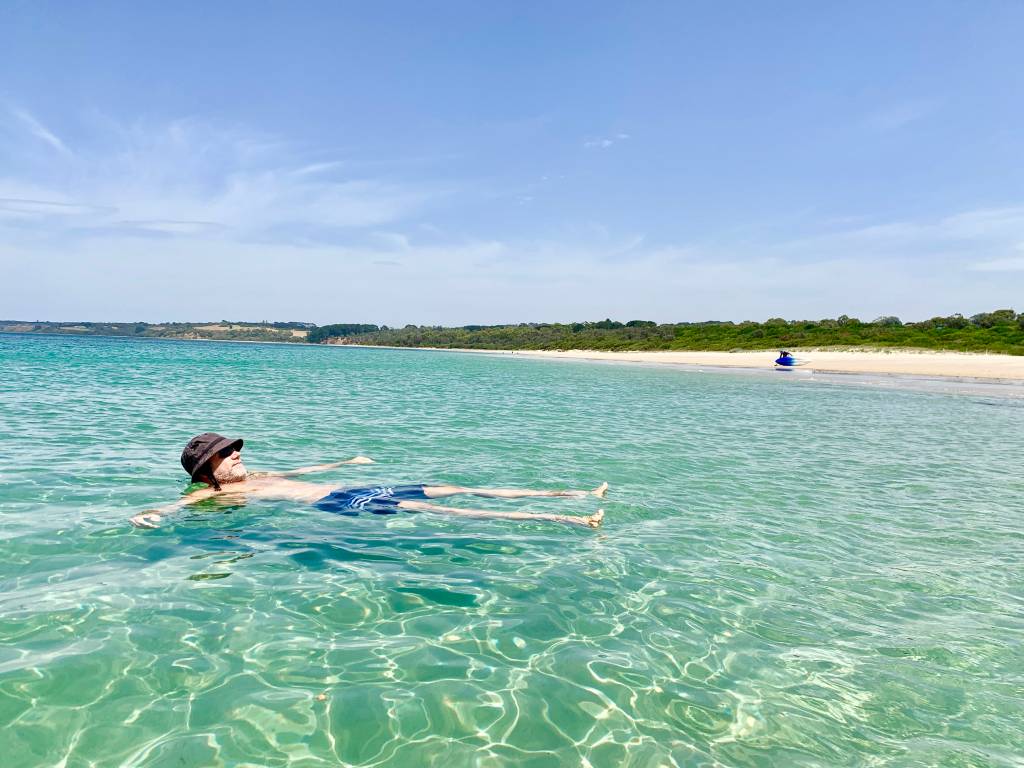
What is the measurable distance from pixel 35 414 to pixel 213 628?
16.4 meters

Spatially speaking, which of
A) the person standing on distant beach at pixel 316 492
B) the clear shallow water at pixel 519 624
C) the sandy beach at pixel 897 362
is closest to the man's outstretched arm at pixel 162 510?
the person standing on distant beach at pixel 316 492

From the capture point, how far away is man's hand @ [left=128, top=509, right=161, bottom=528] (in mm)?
7020

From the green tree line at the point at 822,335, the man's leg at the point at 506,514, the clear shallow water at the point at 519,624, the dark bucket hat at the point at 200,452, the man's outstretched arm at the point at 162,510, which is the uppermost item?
the green tree line at the point at 822,335

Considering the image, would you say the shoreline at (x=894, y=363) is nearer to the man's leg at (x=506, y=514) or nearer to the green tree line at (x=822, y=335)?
the green tree line at (x=822, y=335)

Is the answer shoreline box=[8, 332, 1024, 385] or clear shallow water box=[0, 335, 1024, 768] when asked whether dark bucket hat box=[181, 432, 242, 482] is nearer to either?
clear shallow water box=[0, 335, 1024, 768]

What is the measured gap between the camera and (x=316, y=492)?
28.8 ft

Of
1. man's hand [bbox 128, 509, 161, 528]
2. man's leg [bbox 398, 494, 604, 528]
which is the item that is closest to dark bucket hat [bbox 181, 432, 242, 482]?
man's hand [bbox 128, 509, 161, 528]

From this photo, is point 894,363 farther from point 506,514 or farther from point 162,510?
point 162,510

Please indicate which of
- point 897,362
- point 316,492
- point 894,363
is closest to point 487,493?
point 316,492

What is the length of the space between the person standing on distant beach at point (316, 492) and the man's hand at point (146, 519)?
0.39m

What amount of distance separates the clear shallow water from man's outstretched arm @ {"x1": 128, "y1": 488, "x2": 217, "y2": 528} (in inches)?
7.0

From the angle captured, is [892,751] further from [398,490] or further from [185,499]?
[185,499]

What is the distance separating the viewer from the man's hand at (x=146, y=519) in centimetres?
702

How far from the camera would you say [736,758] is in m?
3.55
